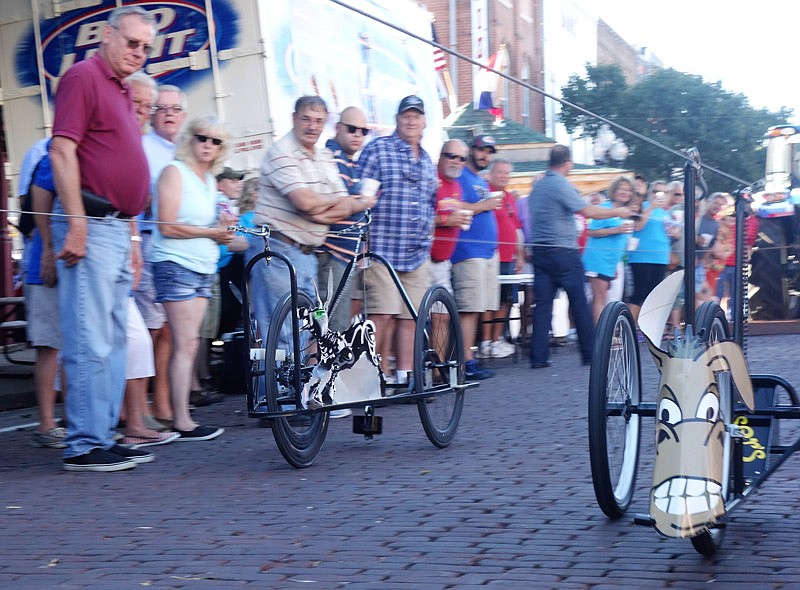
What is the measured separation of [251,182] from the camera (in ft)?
32.1

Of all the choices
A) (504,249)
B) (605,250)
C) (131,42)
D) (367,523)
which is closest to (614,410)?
(367,523)

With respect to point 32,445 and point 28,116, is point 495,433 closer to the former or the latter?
point 32,445

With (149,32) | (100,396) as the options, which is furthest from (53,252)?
(149,32)

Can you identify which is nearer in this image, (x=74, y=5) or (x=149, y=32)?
(x=149, y=32)

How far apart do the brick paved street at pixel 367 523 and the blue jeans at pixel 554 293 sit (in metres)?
3.80

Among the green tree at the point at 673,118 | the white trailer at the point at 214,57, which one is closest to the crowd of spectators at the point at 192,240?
the white trailer at the point at 214,57

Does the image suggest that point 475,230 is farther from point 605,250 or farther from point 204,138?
point 204,138

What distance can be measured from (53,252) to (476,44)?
96.7 feet

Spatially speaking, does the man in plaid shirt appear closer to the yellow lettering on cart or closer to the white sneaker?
the white sneaker

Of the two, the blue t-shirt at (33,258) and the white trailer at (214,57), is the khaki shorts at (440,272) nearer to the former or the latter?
the white trailer at (214,57)

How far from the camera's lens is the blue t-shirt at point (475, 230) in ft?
35.3

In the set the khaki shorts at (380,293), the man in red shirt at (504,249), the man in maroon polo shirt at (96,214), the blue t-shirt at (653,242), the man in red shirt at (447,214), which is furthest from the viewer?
the blue t-shirt at (653,242)

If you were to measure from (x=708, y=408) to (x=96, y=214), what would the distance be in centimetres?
336

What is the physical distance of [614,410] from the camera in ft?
15.8
